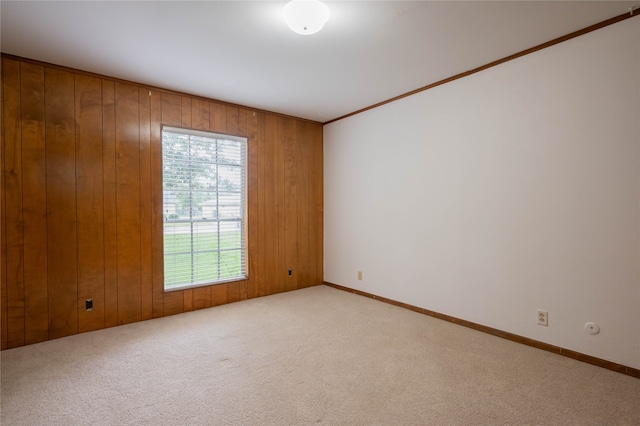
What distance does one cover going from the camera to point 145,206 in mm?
3441

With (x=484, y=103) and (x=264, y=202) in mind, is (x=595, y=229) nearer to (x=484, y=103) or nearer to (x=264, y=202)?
(x=484, y=103)

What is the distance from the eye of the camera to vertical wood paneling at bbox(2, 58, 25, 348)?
274 centimetres

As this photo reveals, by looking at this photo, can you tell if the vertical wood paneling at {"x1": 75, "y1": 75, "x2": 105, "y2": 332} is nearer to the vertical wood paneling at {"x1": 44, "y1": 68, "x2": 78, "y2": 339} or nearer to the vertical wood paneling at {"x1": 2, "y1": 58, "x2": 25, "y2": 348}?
the vertical wood paneling at {"x1": 44, "y1": 68, "x2": 78, "y2": 339}

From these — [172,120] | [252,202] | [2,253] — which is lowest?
[2,253]

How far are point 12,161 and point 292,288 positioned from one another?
11.1ft

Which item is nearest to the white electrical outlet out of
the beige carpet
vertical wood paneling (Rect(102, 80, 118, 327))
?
the beige carpet

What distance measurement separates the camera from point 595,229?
7.89 feet

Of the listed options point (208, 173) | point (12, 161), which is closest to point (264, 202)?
point (208, 173)

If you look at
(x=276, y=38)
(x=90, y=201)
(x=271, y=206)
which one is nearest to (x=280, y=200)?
(x=271, y=206)

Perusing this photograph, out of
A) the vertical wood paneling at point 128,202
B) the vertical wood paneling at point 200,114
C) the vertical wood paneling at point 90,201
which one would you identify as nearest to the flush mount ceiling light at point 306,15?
the vertical wood paneling at point 200,114

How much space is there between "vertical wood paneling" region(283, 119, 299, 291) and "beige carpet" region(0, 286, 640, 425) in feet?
4.81

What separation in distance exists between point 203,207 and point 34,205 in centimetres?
155

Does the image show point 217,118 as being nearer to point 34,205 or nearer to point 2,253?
point 34,205

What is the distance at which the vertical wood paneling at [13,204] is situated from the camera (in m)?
2.74
